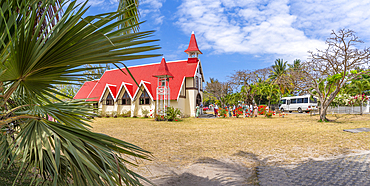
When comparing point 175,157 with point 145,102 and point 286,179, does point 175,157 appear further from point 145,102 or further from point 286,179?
point 145,102

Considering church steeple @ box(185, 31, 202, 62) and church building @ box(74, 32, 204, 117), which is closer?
church building @ box(74, 32, 204, 117)

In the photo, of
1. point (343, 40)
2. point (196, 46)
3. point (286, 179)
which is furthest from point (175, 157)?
point (196, 46)

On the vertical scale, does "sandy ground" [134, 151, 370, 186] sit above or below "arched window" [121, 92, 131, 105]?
below

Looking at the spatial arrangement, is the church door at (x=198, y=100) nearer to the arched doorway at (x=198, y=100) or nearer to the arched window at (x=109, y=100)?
the arched doorway at (x=198, y=100)

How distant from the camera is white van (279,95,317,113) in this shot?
3142 cm

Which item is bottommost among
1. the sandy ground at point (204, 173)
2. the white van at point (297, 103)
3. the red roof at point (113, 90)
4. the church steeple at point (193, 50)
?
the sandy ground at point (204, 173)

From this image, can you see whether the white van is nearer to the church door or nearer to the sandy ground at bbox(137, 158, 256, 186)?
the church door

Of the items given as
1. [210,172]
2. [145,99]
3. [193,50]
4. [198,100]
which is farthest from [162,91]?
[210,172]

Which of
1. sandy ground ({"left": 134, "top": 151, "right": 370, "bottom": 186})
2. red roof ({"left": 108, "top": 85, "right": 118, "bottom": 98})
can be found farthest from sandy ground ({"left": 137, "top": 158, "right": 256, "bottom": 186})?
red roof ({"left": 108, "top": 85, "right": 118, "bottom": 98})

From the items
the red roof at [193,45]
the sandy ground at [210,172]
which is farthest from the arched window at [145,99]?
the sandy ground at [210,172]

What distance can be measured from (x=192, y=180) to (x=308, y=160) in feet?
10.9

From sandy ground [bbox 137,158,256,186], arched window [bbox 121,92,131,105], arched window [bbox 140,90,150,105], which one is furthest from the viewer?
arched window [bbox 121,92,131,105]

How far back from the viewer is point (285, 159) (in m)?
5.87

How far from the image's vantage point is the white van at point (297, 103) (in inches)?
1237
